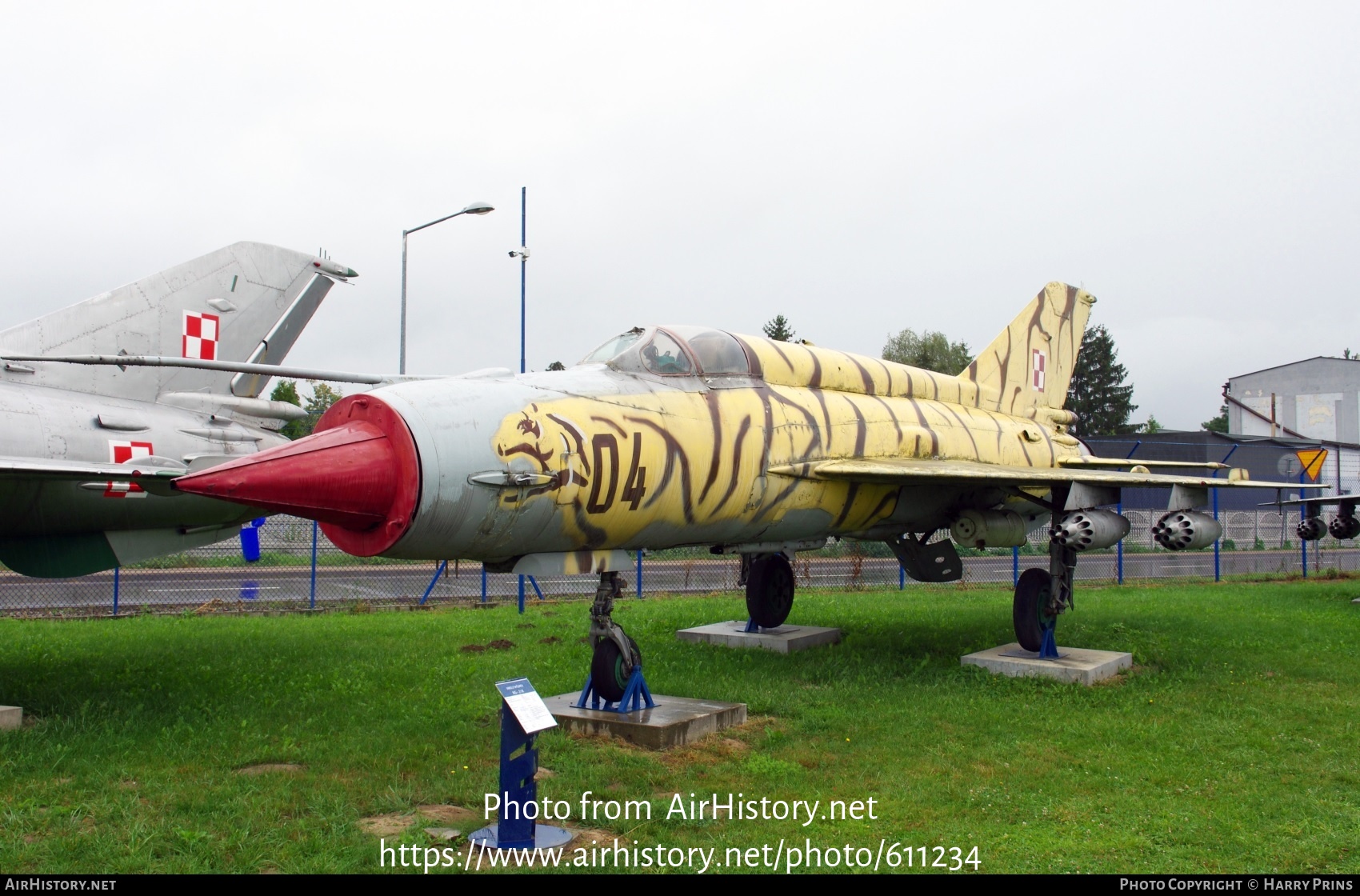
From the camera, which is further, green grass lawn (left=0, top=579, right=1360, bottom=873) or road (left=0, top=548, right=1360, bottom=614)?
road (left=0, top=548, right=1360, bottom=614)

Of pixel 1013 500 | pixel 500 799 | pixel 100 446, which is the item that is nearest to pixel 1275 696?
pixel 1013 500

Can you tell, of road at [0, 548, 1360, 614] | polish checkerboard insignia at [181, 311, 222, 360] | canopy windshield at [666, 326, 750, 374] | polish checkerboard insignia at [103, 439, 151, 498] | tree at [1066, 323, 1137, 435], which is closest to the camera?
canopy windshield at [666, 326, 750, 374]

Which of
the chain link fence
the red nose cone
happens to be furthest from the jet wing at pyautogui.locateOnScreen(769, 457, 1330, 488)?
the chain link fence

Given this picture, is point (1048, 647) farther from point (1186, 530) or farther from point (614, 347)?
point (614, 347)

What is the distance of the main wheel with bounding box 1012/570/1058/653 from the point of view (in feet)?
33.0

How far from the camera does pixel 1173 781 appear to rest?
19.7ft

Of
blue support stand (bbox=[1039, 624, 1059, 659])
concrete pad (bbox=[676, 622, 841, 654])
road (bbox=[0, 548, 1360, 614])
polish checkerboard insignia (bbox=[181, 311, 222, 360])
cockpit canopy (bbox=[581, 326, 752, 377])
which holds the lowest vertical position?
road (bbox=[0, 548, 1360, 614])

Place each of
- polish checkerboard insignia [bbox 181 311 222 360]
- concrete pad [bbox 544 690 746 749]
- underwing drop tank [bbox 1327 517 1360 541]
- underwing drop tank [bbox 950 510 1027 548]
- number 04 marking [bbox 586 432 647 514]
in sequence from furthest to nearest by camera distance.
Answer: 1. underwing drop tank [bbox 1327 517 1360 541]
2. polish checkerboard insignia [bbox 181 311 222 360]
3. underwing drop tank [bbox 950 510 1027 548]
4. concrete pad [bbox 544 690 746 749]
5. number 04 marking [bbox 586 432 647 514]

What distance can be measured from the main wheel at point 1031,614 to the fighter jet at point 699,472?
0.02m

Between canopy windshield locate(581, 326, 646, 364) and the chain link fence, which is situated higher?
canopy windshield locate(581, 326, 646, 364)

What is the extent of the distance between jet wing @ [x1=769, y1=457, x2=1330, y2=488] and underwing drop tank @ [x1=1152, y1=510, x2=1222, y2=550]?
1.01 feet

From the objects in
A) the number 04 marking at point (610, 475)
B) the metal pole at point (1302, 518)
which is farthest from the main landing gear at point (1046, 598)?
the metal pole at point (1302, 518)

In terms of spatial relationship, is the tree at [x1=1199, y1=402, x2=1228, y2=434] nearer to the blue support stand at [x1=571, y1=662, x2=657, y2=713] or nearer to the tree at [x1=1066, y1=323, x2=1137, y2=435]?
the tree at [x1=1066, y1=323, x2=1137, y2=435]
